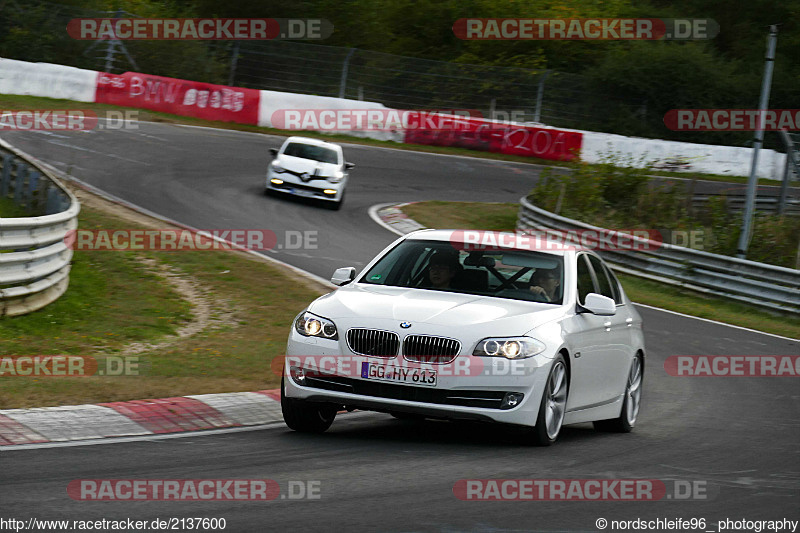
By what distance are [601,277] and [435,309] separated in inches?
87.8

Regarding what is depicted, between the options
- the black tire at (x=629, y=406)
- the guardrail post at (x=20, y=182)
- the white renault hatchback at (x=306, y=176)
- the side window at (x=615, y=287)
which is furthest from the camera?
the white renault hatchback at (x=306, y=176)

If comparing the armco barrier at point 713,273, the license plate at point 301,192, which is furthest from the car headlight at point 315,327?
the license plate at point 301,192

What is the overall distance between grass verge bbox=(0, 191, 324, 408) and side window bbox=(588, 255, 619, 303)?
122 inches

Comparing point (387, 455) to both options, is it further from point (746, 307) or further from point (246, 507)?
point (746, 307)

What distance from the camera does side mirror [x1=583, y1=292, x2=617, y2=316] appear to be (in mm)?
8523

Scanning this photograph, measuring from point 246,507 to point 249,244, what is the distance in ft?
50.5

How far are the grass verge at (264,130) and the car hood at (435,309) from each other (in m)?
23.8

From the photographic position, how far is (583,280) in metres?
9.16

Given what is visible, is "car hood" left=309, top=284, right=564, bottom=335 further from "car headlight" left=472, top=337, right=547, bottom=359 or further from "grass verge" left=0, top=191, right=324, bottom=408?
"grass verge" left=0, top=191, right=324, bottom=408

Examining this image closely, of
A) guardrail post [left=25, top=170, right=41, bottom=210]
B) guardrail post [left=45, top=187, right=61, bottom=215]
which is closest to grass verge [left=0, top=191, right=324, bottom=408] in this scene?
guardrail post [left=45, top=187, right=61, bottom=215]

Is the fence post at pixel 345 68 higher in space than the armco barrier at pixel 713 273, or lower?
higher

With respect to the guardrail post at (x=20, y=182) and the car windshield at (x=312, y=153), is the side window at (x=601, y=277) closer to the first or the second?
the guardrail post at (x=20, y=182)

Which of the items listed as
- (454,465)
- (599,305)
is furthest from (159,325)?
(454,465)

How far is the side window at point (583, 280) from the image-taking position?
899 centimetres
